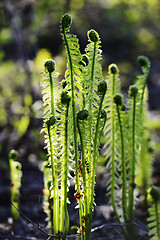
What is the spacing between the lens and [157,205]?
2.55 ft

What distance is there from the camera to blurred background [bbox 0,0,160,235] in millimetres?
2264

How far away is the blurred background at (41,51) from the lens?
7.43 ft

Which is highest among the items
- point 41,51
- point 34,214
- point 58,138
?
point 41,51

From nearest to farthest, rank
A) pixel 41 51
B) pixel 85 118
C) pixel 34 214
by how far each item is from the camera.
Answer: pixel 85 118 < pixel 34 214 < pixel 41 51

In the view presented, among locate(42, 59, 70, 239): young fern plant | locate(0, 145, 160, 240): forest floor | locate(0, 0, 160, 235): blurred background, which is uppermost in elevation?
locate(0, 0, 160, 235): blurred background

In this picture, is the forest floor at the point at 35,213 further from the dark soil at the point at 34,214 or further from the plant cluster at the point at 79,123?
the plant cluster at the point at 79,123

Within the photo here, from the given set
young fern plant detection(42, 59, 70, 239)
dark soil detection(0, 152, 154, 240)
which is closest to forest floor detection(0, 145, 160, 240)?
dark soil detection(0, 152, 154, 240)

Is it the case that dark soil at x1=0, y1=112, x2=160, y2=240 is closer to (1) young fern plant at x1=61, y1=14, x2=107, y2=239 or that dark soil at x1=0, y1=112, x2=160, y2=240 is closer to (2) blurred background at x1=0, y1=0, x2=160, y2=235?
(2) blurred background at x1=0, y1=0, x2=160, y2=235

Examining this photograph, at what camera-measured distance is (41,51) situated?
3.73m

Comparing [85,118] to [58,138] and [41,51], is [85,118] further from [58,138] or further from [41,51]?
[41,51]

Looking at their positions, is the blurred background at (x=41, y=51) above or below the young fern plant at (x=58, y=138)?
above

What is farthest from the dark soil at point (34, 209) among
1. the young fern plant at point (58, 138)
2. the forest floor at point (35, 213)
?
the young fern plant at point (58, 138)

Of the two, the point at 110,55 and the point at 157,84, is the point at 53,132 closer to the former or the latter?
the point at 157,84

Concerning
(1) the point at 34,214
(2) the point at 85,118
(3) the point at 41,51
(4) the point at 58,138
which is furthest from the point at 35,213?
(3) the point at 41,51
